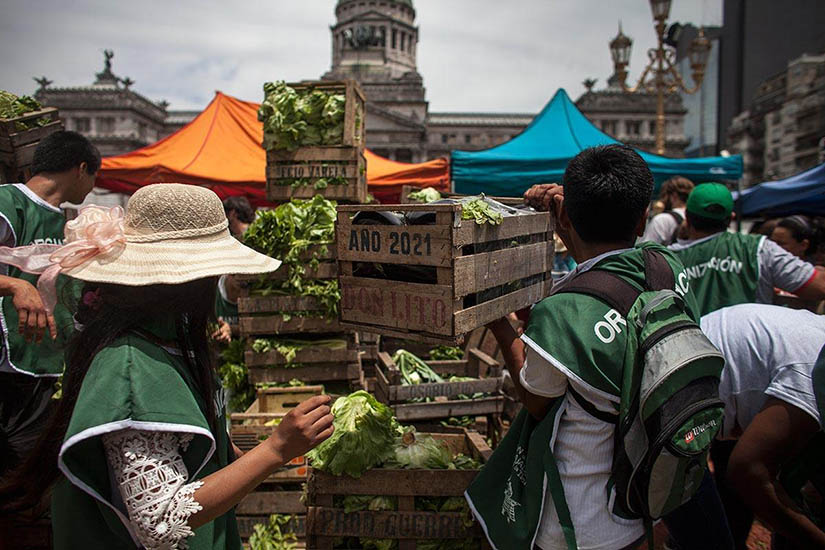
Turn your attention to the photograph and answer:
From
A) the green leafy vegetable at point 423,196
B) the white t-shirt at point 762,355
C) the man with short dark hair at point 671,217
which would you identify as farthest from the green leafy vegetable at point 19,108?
the man with short dark hair at point 671,217

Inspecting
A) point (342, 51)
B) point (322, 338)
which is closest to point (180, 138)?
point (322, 338)

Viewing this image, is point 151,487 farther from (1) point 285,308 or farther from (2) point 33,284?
(1) point 285,308

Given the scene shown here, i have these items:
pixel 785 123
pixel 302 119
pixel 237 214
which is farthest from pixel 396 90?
pixel 302 119

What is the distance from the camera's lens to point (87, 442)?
4.75ft

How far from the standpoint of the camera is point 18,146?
381 centimetres

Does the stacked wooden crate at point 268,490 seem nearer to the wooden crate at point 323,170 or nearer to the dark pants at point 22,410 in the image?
the dark pants at point 22,410

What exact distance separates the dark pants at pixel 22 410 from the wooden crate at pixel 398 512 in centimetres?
177

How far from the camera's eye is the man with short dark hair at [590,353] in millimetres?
1803

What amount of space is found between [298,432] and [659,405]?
3.73 ft

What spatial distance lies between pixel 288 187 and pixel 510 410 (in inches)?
112

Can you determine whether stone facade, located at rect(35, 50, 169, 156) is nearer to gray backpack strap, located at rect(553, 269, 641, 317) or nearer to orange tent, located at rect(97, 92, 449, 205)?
orange tent, located at rect(97, 92, 449, 205)

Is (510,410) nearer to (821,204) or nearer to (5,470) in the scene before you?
(5,470)

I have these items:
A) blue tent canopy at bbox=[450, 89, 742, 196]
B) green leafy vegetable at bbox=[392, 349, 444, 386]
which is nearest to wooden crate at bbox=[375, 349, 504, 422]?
green leafy vegetable at bbox=[392, 349, 444, 386]

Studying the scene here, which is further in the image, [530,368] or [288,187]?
[288,187]
